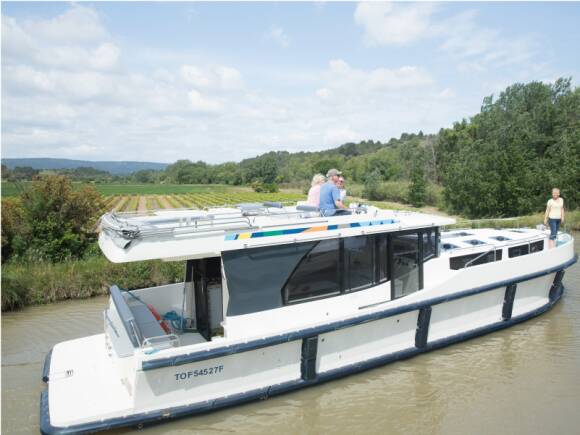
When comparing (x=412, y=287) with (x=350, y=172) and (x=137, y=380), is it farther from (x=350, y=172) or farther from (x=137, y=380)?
(x=350, y=172)

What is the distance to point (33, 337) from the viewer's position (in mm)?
Answer: 8719

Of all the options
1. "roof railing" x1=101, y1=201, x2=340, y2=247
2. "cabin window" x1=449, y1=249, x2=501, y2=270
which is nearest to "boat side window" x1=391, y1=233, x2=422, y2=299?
"cabin window" x1=449, y1=249, x2=501, y2=270

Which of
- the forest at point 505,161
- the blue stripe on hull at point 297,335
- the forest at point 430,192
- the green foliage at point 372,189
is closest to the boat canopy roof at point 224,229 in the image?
the blue stripe on hull at point 297,335

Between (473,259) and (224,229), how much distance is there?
4.62m

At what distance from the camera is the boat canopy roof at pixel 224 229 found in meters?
5.46

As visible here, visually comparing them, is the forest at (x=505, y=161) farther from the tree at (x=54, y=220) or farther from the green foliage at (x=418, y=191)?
the tree at (x=54, y=220)

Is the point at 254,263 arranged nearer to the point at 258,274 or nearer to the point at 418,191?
the point at 258,274

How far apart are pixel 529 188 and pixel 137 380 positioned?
78.0 feet

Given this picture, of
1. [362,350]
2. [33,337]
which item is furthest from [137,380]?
[33,337]

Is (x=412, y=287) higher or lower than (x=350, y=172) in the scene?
lower

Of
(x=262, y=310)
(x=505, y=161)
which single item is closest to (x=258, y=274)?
(x=262, y=310)

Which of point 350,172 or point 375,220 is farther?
point 350,172

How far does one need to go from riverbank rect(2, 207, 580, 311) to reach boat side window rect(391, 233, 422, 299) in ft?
12.7

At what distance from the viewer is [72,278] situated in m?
11.2
